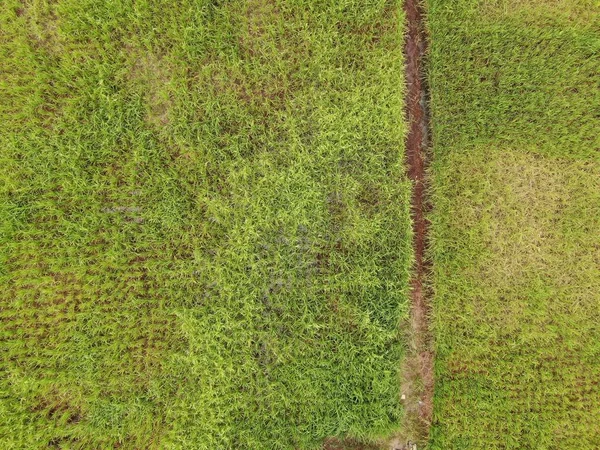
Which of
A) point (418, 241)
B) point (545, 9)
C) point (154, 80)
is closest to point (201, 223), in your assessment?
point (154, 80)

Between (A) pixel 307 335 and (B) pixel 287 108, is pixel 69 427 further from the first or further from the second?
(B) pixel 287 108

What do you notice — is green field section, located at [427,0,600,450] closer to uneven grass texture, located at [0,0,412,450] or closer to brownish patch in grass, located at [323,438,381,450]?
uneven grass texture, located at [0,0,412,450]

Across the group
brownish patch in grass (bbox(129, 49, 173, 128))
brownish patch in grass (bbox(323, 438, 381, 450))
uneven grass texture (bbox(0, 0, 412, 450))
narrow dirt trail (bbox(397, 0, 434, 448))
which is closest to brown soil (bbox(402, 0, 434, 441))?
narrow dirt trail (bbox(397, 0, 434, 448))

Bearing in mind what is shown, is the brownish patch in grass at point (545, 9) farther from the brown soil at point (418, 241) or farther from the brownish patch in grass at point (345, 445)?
the brownish patch in grass at point (345, 445)

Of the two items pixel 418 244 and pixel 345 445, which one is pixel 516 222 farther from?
pixel 345 445

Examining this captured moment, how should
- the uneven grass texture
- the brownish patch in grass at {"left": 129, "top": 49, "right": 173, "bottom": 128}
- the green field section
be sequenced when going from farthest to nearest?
1. the brownish patch in grass at {"left": 129, "top": 49, "right": 173, "bottom": 128}
2. the green field section
3. the uneven grass texture

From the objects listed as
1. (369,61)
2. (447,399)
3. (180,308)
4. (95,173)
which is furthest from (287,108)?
(447,399)
